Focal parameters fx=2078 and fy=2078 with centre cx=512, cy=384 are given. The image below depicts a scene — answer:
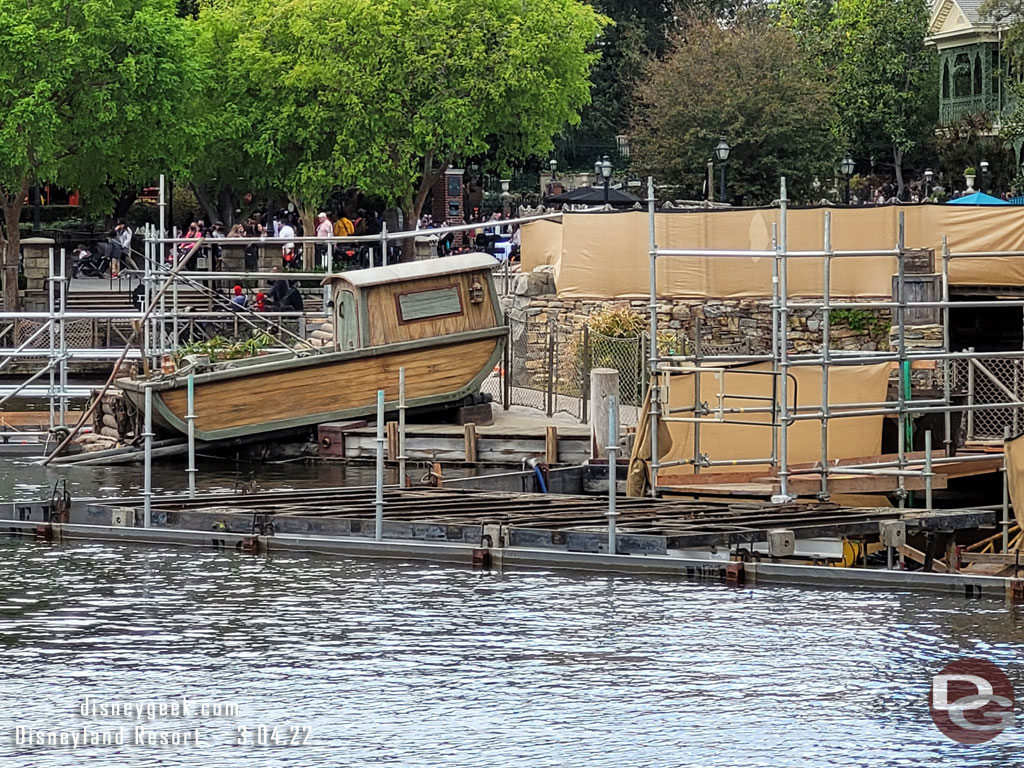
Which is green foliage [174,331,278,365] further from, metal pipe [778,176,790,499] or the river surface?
metal pipe [778,176,790,499]

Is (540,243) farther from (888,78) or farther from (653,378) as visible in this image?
(888,78)

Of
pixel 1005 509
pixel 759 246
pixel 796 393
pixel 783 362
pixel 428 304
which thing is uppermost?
pixel 759 246

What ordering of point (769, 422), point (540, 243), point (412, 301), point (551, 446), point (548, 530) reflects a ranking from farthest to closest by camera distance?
point (540, 243) → point (412, 301) → point (551, 446) → point (769, 422) → point (548, 530)

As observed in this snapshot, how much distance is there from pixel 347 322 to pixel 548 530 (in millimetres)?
10766

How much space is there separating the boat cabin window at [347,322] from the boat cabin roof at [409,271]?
257 mm

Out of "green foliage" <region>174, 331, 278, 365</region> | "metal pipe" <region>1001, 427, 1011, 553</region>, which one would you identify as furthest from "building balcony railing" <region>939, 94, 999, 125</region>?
"metal pipe" <region>1001, 427, 1011, 553</region>

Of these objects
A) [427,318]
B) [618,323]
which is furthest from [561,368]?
[427,318]

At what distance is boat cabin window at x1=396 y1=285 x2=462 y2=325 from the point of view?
103ft

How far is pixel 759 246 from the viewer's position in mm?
34500

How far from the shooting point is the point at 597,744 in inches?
563

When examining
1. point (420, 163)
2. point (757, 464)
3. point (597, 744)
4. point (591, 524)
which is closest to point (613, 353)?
point (757, 464)

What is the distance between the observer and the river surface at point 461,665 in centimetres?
1424

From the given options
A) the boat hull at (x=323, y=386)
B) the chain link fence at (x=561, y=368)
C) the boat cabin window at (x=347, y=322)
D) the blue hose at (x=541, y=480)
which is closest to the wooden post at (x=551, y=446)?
the chain link fence at (x=561, y=368)

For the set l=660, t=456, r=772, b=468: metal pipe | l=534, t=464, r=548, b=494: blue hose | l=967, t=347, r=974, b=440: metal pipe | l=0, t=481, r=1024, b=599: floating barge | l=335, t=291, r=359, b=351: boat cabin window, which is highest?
l=335, t=291, r=359, b=351: boat cabin window
